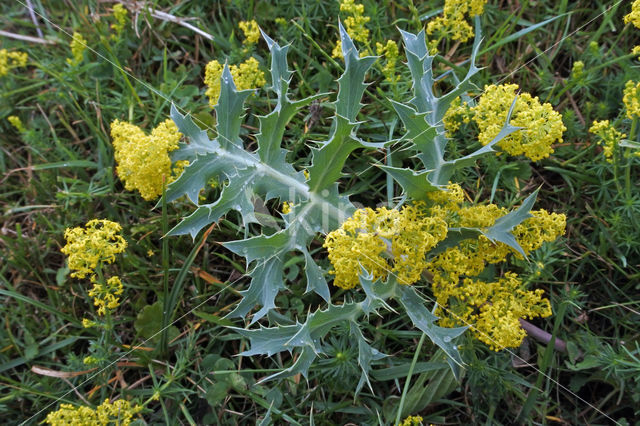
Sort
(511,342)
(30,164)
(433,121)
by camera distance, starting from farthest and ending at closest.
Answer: (30,164) → (433,121) → (511,342)

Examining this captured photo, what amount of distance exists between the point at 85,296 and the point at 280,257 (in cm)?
164

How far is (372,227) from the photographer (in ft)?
8.24

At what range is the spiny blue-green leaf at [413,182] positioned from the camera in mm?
2490

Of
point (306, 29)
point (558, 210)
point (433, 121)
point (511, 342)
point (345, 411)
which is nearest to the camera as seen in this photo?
point (511, 342)

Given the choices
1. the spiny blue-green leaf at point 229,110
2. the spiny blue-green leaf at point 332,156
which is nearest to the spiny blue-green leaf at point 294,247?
the spiny blue-green leaf at point 332,156

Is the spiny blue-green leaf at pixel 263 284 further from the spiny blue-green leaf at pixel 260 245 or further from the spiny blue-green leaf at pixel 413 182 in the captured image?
the spiny blue-green leaf at pixel 413 182

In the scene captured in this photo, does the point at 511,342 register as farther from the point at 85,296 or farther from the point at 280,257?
the point at 85,296

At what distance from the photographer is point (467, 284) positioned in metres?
2.69

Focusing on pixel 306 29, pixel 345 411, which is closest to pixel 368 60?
pixel 306 29

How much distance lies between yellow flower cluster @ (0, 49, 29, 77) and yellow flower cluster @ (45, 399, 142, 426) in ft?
8.86

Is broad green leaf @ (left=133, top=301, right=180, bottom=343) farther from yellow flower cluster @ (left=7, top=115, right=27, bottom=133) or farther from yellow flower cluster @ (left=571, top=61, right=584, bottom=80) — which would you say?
yellow flower cluster @ (left=571, top=61, right=584, bottom=80)

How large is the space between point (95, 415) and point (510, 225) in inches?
97.3

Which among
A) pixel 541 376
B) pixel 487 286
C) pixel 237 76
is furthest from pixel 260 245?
pixel 541 376

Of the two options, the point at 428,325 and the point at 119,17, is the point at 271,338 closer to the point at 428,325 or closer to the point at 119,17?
the point at 428,325
